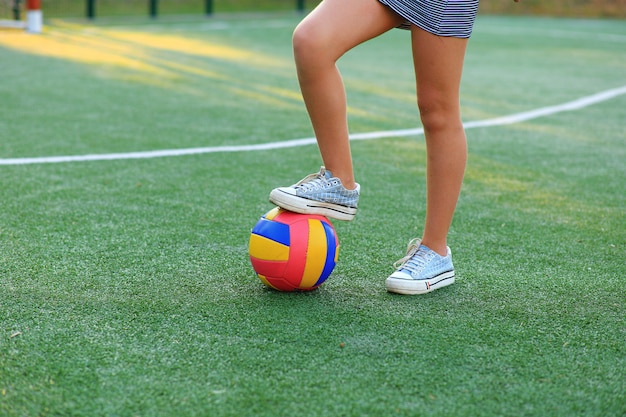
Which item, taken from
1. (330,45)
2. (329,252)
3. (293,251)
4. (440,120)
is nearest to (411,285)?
(329,252)

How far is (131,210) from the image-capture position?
409cm

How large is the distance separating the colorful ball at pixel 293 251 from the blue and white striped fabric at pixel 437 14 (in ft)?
2.64

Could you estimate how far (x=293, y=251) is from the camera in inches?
116

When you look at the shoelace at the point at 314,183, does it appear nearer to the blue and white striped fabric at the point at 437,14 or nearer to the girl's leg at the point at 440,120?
the girl's leg at the point at 440,120

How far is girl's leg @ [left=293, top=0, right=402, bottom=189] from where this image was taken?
2764 mm

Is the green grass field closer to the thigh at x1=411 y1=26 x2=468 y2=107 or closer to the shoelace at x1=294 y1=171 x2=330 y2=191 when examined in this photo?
the shoelace at x1=294 y1=171 x2=330 y2=191

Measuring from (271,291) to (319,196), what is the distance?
40 centimetres

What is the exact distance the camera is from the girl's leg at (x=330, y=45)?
2764 mm

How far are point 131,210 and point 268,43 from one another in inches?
373

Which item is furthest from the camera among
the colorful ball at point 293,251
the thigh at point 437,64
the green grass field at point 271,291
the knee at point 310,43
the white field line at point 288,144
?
the white field line at point 288,144

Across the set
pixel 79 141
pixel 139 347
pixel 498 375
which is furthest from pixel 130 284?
pixel 79 141

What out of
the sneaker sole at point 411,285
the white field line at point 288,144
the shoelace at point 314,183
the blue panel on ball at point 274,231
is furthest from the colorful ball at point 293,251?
the white field line at point 288,144

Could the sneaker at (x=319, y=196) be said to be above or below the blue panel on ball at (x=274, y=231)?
above

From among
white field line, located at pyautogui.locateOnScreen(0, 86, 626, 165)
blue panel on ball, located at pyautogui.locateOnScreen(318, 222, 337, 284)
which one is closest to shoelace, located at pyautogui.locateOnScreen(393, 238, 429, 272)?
blue panel on ball, located at pyautogui.locateOnScreen(318, 222, 337, 284)
